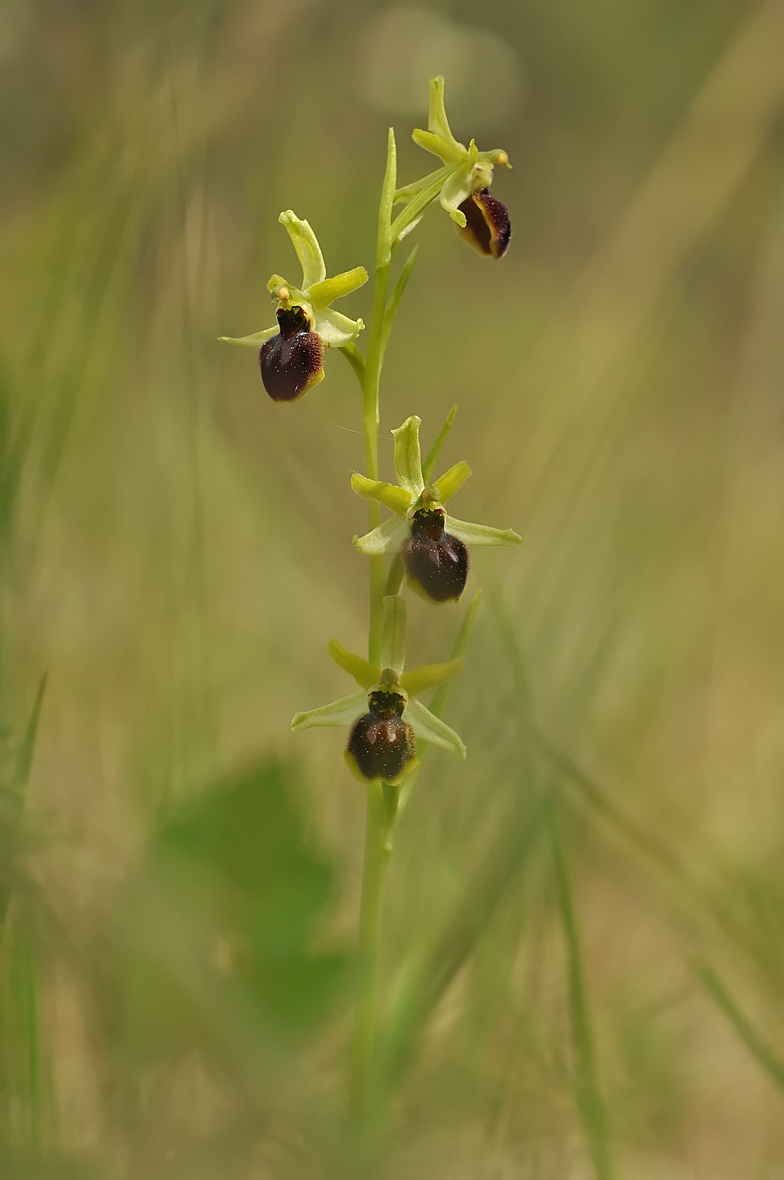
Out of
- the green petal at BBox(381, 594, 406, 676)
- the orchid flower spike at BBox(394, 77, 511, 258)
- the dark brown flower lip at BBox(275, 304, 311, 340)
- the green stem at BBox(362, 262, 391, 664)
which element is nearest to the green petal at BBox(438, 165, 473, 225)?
the orchid flower spike at BBox(394, 77, 511, 258)

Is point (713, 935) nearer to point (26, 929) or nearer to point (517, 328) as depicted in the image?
point (26, 929)

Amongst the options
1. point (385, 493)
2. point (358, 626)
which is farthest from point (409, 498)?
point (358, 626)

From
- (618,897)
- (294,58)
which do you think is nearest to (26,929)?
(618,897)

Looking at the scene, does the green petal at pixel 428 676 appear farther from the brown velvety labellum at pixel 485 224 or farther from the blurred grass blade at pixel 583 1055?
the brown velvety labellum at pixel 485 224

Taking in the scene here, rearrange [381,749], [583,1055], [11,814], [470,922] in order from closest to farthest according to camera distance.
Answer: [11,814] < [583,1055] < [470,922] < [381,749]

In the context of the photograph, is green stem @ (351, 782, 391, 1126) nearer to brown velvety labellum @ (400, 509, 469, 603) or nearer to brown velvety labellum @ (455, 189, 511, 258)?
brown velvety labellum @ (400, 509, 469, 603)

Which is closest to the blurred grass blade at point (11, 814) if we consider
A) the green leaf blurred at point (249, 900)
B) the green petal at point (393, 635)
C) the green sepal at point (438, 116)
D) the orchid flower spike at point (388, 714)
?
the green leaf blurred at point (249, 900)

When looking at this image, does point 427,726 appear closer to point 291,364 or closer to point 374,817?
point 374,817
